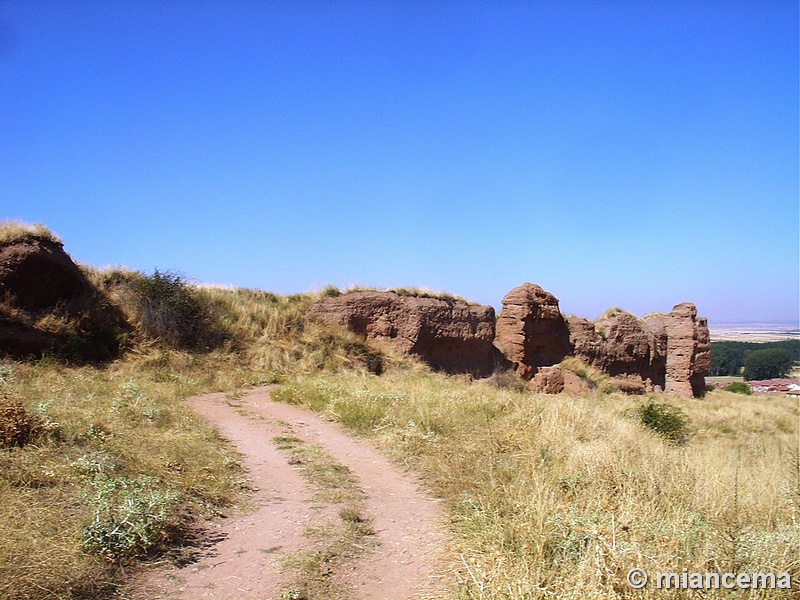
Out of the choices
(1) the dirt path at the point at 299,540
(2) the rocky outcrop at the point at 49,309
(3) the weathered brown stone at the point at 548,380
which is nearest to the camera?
(1) the dirt path at the point at 299,540

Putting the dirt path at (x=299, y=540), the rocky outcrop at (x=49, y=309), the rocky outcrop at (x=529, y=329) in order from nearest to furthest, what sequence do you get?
the dirt path at (x=299, y=540) → the rocky outcrop at (x=49, y=309) → the rocky outcrop at (x=529, y=329)

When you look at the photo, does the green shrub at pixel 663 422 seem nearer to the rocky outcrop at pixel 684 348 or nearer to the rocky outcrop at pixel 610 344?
the rocky outcrop at pixel 610 344

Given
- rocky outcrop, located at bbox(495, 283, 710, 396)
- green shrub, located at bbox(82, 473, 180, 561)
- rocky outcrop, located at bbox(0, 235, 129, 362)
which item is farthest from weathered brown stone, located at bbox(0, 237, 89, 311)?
rocky outcrop, located at bbox(495, 283, 710, 396)

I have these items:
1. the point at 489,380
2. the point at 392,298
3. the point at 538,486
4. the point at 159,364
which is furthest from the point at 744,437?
the point at 159,364

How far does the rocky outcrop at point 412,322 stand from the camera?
57.1 ft

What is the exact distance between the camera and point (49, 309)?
502 inches

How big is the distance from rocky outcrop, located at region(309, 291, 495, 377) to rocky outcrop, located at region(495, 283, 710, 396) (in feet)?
6.37

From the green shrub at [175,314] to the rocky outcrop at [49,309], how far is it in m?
0.72

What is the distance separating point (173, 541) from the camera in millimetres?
4520

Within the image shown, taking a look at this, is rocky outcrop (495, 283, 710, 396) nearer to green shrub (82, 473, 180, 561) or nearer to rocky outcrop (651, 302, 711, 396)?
rocky outcrop (651, 302, 711, 396)

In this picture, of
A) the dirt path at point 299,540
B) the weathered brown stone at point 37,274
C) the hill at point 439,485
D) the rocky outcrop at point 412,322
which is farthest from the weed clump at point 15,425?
the rocky outcrop at point 412,322

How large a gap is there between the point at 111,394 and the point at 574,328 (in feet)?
53.7

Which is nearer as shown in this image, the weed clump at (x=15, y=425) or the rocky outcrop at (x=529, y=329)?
the weed clump at (x=15, y=425)

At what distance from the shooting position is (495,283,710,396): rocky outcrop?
19.5m
